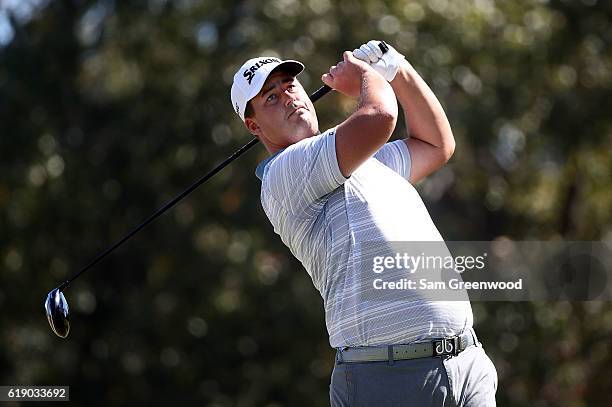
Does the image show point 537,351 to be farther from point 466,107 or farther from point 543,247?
point 466,107

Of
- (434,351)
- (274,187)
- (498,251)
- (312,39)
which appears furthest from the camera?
(498,251)

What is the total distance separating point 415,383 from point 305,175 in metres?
0.67

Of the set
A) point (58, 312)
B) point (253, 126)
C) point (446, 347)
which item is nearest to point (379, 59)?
point (253, 126)

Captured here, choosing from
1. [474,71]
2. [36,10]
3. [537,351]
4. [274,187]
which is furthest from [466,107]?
[274,187]

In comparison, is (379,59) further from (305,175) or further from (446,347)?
(446,347)

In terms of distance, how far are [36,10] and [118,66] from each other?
3.36 ft

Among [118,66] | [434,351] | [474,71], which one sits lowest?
[434,351]

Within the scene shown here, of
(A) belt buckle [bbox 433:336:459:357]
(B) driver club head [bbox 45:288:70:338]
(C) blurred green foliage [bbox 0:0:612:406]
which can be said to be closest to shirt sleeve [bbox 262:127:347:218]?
(A) belt buckle [bbox 433:336:459:357]

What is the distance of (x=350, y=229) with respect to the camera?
11.0 feet

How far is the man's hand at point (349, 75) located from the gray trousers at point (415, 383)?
0.82m

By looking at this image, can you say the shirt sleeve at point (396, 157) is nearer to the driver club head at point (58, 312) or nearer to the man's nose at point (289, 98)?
the man's nose at point (289, 98)

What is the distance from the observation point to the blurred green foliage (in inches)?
476

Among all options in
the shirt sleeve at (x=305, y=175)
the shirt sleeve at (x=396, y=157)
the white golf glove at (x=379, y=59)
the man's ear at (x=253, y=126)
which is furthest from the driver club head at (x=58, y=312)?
the white golf glove at (x=379, y=59)

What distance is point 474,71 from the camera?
12.4m
